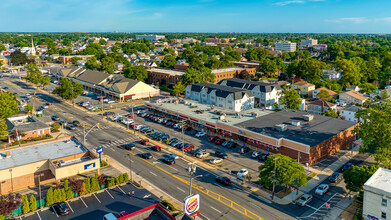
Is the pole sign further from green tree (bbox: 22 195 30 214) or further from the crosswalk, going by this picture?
green tree (bbox: 22 195 30 214)

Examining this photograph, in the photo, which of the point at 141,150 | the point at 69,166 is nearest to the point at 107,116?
the point at 141,150

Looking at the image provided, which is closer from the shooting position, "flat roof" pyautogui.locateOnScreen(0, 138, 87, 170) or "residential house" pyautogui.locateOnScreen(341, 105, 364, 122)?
"flat roof" pyautogui.locateOnScreen(0, 138, 87, 170)

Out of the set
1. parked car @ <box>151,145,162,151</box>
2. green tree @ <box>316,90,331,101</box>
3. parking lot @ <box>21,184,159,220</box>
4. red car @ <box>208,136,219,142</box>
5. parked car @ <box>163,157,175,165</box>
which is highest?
green tree @ <box>316,90,331,101</box>

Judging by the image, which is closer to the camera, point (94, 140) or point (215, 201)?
point (215, 201)

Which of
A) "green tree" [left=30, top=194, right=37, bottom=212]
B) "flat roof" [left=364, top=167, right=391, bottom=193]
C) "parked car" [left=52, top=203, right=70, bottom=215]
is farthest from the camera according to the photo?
"green tree" [left=30, top=194, right=37, bottom=212]

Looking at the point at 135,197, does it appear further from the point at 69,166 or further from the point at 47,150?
the point at 47,150

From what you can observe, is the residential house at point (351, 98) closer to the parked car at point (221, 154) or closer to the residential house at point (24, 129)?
the parked car at point (221, 154)

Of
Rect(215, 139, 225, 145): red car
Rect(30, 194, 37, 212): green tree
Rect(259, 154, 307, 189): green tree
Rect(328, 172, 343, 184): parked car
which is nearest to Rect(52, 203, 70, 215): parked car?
Rect(30, 194, 37, 212): green tree

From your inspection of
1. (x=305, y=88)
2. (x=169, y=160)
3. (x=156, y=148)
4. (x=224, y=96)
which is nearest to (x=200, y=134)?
(x=156, y=148)
